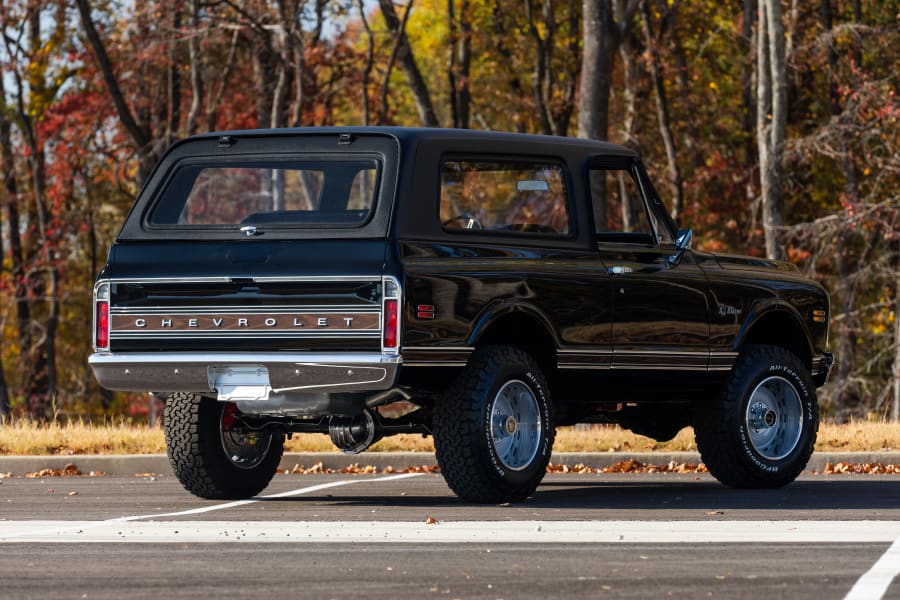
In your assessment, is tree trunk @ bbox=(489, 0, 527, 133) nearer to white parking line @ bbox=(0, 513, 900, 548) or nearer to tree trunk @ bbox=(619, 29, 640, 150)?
tree trunk @ bbox=(619, 29, 640, 150)

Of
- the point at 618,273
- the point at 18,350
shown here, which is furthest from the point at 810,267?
the point at 18,350

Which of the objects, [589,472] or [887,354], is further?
[887,354]

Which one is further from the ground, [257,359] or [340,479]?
[257,359]

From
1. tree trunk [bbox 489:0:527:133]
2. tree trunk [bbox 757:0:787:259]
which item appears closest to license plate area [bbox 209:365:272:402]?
tree trunk [bbox 757:0:787:259]

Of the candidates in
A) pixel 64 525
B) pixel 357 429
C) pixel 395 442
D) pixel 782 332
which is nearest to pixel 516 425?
pixel 357 429

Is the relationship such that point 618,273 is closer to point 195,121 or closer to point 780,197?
point 780,197

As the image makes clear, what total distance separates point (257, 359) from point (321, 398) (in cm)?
42

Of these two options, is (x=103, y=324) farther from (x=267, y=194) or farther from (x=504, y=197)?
(x=504, y=197)

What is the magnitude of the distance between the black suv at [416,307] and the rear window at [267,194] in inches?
0.6

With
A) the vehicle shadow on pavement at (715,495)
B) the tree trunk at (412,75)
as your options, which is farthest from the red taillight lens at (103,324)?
the tree trunk at (412,75)

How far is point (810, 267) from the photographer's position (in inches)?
1189

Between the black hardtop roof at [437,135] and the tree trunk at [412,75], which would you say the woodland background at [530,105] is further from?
the black hardtop roof at [437,135]

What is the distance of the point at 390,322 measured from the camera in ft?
35.1

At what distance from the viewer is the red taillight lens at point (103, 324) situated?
1152 cm
